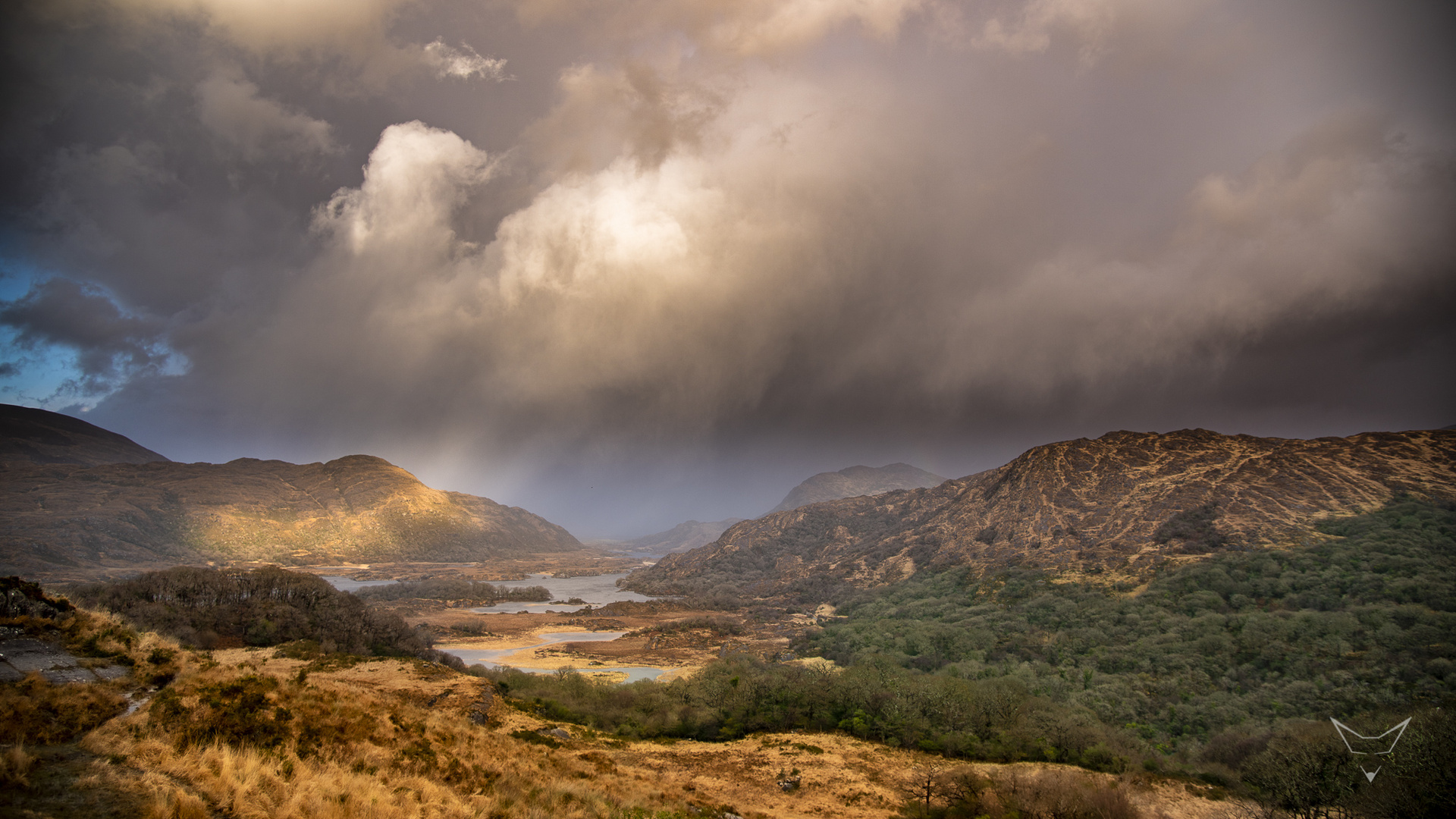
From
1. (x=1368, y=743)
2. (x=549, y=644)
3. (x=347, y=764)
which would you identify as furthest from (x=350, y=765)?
(x=549, y=644)

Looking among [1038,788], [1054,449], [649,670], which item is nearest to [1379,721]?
[1038,788]

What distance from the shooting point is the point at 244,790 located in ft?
34.0

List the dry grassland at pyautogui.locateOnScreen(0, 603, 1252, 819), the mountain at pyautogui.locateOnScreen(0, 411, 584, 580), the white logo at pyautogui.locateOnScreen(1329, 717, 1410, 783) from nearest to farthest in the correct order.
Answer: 1. the dry grassland at pyautogui.locateOnScreen(0, 603, 1252, 819)
2. the white logo at pyautogui.locateOnScreen(1329, 717, 1410, 783)
3. the mountain at pyautogui.locateOnScreen(0, 411, 584, 580)

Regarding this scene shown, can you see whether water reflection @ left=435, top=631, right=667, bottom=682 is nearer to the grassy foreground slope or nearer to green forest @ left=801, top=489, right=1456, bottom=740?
green forest @ left=801, top=489, right=1456, bottom=740

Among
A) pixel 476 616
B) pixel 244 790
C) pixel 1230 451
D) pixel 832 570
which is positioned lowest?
pixel 476 616

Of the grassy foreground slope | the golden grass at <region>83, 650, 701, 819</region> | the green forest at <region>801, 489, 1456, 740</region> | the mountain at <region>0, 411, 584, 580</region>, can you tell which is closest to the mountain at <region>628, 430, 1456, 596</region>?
the green forest at <region>801, 489, 1456, 740</region>

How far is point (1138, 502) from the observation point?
81.3 meters

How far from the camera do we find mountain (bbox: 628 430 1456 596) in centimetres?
6650

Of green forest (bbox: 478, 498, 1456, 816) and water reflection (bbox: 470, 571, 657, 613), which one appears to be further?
water reflection (bbox: 470, 571, 657, 613)

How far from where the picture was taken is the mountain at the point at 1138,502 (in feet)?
218

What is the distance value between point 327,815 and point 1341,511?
9690cm

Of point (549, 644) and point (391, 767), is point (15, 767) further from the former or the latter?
point (549, 644)

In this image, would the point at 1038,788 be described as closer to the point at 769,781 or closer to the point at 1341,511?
the point at 769,781

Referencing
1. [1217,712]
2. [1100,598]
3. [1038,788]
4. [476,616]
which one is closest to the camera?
[1038,788]
